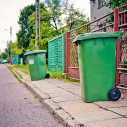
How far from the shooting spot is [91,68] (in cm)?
378

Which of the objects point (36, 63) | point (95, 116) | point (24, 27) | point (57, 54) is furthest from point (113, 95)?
point (24, 27)

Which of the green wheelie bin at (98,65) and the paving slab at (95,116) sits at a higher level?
the green wheelie bin at (98,65)

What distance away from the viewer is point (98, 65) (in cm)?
379

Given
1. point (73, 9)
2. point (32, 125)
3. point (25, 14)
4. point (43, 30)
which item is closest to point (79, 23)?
point (73, 9)

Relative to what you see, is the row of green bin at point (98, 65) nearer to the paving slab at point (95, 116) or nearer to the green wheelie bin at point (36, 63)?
the paving slab at point (95, 116)

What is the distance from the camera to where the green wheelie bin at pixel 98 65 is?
378cm

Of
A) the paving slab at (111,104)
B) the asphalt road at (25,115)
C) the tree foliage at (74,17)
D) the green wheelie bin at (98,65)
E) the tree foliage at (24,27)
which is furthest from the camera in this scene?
the tree foliage at (24,27)

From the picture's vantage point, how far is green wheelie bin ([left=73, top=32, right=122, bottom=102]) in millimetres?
3779

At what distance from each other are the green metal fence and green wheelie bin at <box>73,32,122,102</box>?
521 cm

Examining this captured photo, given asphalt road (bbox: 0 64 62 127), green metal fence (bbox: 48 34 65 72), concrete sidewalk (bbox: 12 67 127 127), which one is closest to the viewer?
concrete sidewalk (bbox: 12 67 127 127)

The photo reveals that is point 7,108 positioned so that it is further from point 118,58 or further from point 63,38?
point 63,38

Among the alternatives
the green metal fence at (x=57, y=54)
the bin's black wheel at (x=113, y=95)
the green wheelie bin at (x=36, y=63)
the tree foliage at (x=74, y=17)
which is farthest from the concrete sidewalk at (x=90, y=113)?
the tree foliage at (x=74, y=17)

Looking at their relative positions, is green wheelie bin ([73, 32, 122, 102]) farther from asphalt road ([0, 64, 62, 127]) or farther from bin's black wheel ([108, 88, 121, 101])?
asphalt road ([0, 64, 62, 127])

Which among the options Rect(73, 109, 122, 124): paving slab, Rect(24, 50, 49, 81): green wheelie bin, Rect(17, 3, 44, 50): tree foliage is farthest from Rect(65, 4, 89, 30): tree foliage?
Rect(73, 109, 122, 124): paving slab
